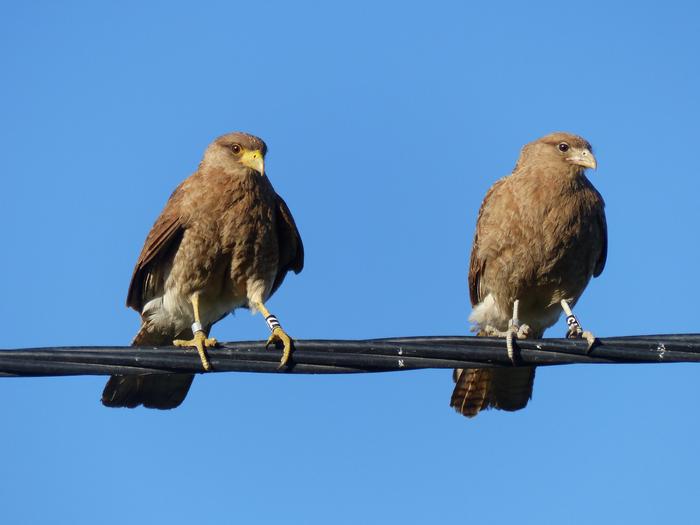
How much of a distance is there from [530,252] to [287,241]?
1748 mm

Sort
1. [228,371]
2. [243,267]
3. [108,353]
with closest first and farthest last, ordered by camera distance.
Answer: [108,353] → [228,371] → [243,267]

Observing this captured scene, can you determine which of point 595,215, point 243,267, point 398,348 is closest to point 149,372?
point 398,348

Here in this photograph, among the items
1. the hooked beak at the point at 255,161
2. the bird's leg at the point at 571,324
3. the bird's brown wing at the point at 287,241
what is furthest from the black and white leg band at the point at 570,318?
the hooked beak at the point at 255,161

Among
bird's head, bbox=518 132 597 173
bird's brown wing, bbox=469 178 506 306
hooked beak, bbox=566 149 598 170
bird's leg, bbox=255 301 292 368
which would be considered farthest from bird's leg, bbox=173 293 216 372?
hooked beak, bbox=566 149 598 170

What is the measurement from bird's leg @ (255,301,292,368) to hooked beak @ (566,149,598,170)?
2.51 metres

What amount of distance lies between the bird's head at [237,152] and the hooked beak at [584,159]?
227 cm

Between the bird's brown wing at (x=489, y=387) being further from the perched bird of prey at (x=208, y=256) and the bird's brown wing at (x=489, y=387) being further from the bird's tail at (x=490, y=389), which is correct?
the perched bird of prey at (x=208, y=256)

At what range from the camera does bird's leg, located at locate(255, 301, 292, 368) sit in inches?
204

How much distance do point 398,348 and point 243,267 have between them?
2.77m

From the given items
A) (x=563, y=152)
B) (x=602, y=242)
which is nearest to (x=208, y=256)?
(x=563, y=152)

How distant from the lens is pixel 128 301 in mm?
7980

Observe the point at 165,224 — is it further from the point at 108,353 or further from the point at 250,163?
the point at 108,353

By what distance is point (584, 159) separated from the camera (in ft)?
26.2

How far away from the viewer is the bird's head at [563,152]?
802 cm
